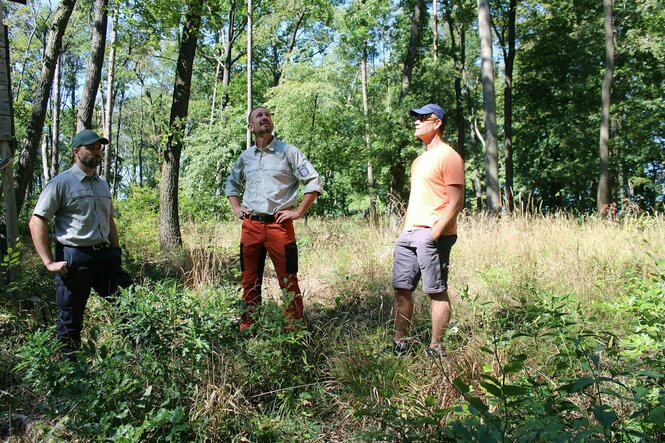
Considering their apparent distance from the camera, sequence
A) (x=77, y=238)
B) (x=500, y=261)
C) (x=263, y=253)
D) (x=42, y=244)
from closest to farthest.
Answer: (x=42, y=244), (x=77, y=238), (x=263, y=253), (x=500, y=261)

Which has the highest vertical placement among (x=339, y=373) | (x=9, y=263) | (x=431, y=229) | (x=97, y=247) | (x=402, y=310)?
(x=431, y=229)

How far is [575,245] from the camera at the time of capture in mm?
5320

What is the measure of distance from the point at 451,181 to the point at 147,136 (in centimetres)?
4275

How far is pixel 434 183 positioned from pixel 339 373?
1544mm

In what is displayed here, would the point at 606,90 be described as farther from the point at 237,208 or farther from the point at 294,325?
the point at 294,325

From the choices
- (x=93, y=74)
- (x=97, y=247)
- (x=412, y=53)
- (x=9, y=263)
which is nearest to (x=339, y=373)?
(x=97, y=247)

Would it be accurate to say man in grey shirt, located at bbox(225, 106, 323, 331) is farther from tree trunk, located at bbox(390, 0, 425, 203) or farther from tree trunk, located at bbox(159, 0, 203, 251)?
tree trunk, located at bbox(390, 0, 425, 203)

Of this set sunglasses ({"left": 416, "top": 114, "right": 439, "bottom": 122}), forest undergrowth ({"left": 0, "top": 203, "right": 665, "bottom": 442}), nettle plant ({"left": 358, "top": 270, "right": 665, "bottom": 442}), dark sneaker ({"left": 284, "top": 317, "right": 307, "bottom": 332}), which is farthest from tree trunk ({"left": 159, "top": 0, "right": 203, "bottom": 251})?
nettle plant ({"left": 358, "top": 270, "right": 665, "bottom": 442})

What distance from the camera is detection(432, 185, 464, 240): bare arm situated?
10.2 feet

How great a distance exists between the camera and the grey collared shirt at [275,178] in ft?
11.9

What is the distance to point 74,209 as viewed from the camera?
318cm

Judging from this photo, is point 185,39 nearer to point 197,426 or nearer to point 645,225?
point 197,426

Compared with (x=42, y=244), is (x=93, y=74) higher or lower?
higher

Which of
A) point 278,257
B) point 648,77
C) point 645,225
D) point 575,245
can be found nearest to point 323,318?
point 278,257
